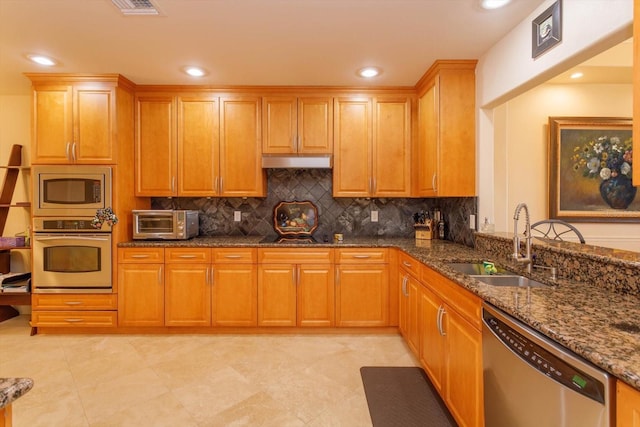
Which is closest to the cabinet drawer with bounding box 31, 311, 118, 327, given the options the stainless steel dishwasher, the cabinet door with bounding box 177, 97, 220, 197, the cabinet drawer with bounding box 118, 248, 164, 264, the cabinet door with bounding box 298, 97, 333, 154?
the cabinet drawer with bounding box 118, 248, 164, 264

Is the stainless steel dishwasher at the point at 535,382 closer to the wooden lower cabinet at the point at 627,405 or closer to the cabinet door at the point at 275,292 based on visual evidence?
the wooden lower cabinet at the point at 627,405

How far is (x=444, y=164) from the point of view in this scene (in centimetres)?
280

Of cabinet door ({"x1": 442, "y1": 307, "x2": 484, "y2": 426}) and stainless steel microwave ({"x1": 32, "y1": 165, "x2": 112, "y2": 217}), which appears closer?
cabinet door ({"x1": 442, "y1": 307, "x2": 484, "y2": 426})

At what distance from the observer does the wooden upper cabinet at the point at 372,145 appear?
10.9 feet

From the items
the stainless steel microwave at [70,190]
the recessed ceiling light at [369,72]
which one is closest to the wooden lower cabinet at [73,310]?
the stainless steel microwave at [70,190]

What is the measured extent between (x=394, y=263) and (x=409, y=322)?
0.58 m

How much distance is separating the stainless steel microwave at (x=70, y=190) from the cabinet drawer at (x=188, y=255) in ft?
2.48

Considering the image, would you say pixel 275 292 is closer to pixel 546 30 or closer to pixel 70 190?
pixel 70 190

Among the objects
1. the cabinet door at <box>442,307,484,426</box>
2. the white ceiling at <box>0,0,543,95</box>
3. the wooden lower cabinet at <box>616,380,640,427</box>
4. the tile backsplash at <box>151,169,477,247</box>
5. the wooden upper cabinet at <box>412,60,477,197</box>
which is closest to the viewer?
the wooden lower cabinet at <box>616,380,640,427</box>

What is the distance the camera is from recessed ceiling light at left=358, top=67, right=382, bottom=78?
2.88 metres

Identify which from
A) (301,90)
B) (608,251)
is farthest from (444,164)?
(301,90)

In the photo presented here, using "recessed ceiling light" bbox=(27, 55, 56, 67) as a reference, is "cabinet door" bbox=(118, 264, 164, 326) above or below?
below

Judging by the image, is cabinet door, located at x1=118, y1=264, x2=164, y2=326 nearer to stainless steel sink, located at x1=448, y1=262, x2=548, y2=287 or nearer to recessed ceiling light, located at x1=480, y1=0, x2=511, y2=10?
stainless steel sink, located at x1=448, y1=262, x2=548, y2=287

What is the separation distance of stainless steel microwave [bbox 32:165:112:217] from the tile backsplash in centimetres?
68
